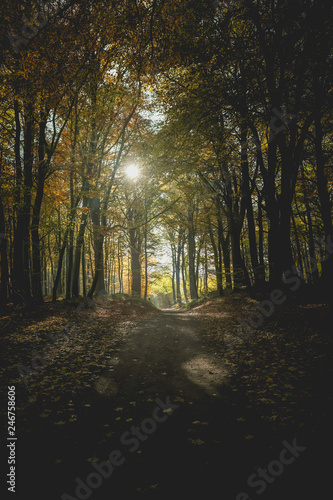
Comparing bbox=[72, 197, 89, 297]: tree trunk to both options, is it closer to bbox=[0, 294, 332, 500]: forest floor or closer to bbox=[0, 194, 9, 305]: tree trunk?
bbox=[0, 194, 9, 305]: tree trunk

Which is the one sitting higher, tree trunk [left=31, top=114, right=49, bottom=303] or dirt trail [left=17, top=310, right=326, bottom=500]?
tree trunk [left=31, top=114, right=49, bottom=303]

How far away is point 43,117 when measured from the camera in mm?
10781

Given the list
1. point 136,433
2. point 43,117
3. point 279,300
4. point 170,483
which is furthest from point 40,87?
point 279,300

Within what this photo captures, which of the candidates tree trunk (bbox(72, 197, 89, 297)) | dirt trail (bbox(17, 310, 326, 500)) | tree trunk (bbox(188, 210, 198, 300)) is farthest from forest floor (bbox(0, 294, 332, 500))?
tree trunk (bbox(188, 210, 198, 300))

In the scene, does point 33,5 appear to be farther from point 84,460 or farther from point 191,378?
point 191,378

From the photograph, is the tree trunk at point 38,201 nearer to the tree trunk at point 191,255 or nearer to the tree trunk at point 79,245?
the tree trunk at point 79,245

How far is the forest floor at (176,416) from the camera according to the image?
2.49 meters

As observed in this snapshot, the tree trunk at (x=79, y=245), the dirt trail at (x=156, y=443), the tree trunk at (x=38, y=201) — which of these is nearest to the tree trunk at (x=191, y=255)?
the tree trunk at (x=79, y=245)

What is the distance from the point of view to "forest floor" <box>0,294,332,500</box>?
2.49 meters

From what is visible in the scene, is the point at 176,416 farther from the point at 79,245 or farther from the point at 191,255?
the point at 191,255

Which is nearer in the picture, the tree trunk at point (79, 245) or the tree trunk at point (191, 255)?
the tree trunk at point (79, 245)

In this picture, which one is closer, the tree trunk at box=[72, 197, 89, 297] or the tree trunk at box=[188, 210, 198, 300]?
the tree trunk at box=[72, 197, 89, 297]

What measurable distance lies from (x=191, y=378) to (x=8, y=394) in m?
3.52

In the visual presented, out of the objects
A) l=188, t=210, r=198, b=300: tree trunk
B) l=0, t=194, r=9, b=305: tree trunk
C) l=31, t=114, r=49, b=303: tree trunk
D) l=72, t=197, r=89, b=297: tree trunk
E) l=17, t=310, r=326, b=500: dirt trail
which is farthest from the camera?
l=188, t=210, r=198, b=300: tree trunk
